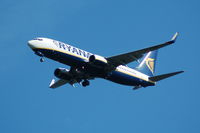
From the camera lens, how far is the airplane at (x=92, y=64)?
2263 inches

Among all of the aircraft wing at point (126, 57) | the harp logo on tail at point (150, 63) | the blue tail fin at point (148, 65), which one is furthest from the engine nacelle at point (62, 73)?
the harp logo on tail at point (150, 63)

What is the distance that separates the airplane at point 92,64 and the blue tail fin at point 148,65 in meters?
1.68

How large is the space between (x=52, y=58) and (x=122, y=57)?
9.73 meters

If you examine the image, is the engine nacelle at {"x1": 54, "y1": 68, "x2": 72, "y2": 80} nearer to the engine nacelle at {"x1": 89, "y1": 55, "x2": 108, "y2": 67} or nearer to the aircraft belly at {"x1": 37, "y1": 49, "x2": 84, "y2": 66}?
the aircraft belly at {"x1": 37, "y1": 49, "x2": 84, "y2": 66}

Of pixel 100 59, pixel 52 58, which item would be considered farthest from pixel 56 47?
pixel 100 59

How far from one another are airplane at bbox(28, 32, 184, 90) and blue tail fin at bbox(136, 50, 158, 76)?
1.68 m

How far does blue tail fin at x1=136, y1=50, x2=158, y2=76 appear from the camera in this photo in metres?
69.6

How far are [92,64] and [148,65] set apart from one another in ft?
51.3

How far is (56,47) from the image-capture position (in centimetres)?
5756

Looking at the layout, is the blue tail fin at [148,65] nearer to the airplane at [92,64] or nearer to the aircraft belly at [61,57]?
the airplane at [92,64]

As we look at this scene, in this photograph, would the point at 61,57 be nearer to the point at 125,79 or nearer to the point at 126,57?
the point at 126,57

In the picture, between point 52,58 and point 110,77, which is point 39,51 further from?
point 110,77

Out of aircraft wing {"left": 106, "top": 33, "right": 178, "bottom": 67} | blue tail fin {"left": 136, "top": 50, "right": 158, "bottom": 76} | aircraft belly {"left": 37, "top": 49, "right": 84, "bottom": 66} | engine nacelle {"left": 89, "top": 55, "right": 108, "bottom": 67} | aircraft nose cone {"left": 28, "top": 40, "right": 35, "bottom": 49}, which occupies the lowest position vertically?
aircraft belly {"left": 37, "top": 49, "right": 84, "bottom": 66}

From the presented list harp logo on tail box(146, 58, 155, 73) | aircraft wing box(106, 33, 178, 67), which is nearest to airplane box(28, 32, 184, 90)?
aircraft wing box(106, 33, 178, 67)
